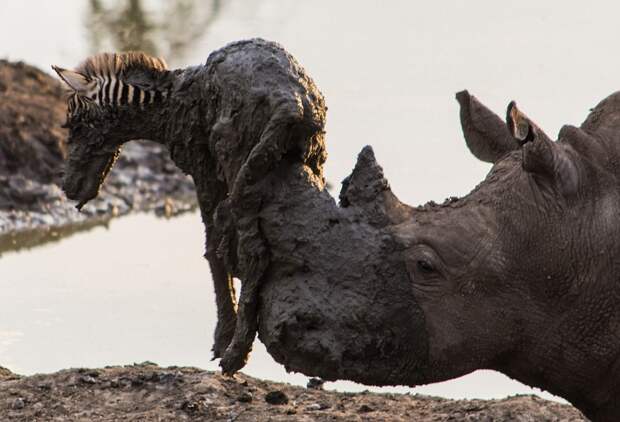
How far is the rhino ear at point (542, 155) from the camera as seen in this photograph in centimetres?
584

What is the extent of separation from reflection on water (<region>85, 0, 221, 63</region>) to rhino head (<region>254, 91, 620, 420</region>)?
40.1 ft

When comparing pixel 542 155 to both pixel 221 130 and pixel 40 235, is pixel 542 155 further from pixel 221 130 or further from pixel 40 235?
pixel 40 235

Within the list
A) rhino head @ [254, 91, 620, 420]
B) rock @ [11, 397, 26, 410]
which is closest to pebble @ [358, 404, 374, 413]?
rock @ [11, 397, 26, 410]

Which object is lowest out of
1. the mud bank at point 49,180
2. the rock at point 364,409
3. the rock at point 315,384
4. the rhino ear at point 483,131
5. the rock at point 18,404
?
the rock at point 364,409

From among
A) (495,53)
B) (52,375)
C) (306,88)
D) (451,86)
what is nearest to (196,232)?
(451,86)

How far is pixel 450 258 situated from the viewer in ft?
19.5

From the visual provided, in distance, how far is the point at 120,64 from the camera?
22.8ft

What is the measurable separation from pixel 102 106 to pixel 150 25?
13831mm

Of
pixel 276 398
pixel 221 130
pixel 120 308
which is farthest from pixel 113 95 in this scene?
pixel 120 308

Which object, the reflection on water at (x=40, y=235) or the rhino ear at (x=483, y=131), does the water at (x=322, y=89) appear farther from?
the rhino ear at (x=483, y=131)

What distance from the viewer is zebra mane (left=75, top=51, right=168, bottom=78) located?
6.88 m

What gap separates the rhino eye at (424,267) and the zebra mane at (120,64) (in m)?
1.45

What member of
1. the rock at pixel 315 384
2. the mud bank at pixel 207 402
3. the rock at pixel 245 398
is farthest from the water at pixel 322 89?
the rock at pixel 245 398

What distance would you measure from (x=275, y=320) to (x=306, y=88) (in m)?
0.79
